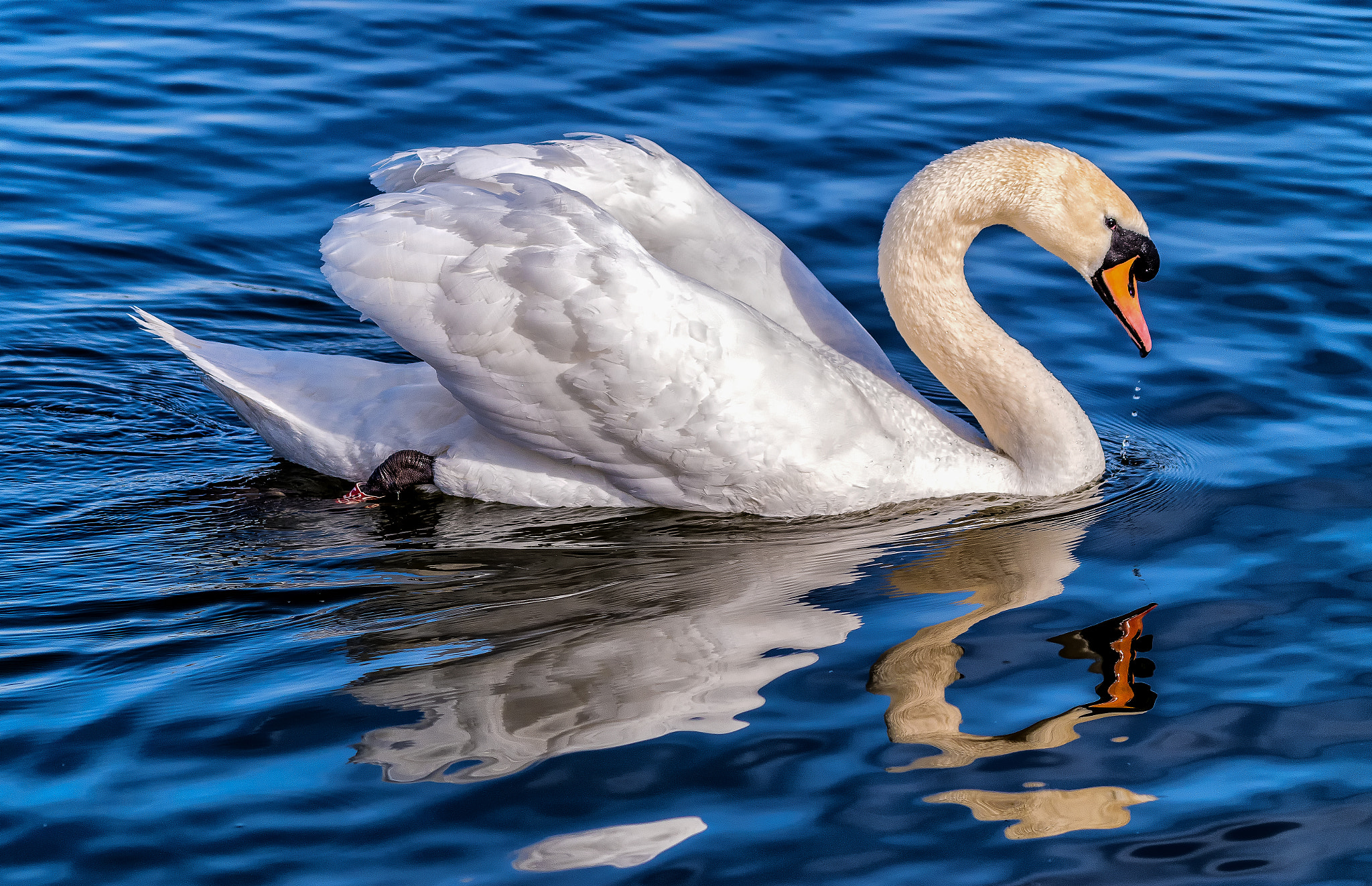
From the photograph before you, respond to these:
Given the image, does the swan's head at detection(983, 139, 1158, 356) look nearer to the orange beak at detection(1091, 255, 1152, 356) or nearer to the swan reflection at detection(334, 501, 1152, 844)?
the orange beak at detection(1091, 255, 1152, 356)

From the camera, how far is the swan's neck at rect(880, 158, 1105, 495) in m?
6.54

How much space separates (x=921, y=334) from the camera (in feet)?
22.7

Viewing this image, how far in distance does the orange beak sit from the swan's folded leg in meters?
2.12

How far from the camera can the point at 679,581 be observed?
5.72 metres

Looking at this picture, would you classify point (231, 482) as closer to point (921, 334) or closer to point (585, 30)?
point (921, 334)

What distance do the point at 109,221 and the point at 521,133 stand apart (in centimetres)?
267

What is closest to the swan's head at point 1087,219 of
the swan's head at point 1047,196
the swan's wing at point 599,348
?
the swan's head at point 1047,196

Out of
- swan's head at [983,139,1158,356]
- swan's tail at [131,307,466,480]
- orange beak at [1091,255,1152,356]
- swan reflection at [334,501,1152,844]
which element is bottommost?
swan reflection at [334,501,1152,844]

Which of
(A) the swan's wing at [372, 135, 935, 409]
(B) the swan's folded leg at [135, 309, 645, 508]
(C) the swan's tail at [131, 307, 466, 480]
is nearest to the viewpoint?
(B) the swan's folded leg at [135, 309, 645, 508]

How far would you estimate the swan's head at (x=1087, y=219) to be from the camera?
6.52 meters

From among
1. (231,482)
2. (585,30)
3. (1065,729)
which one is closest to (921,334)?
(1065,729)

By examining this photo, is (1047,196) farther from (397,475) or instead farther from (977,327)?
(397,475)

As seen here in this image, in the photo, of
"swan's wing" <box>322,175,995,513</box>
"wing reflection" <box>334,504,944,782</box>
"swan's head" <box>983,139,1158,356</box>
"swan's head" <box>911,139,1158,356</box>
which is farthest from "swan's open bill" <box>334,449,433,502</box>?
Result: "swan's head" <box>983,139,1158,356</box>

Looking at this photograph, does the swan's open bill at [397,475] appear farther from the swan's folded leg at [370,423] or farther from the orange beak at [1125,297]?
the orange beak at [1125,297]
